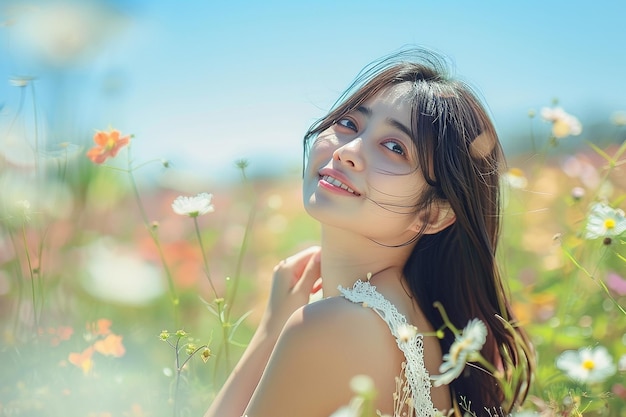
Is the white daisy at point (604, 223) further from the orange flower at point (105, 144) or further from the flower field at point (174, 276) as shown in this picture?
the orange flower at point (105, 144)

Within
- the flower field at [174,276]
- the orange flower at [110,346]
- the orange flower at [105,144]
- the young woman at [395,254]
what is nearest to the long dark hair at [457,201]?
the young woman at [395,254]

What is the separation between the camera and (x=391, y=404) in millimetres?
1440

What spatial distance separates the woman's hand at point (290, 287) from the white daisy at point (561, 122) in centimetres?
71

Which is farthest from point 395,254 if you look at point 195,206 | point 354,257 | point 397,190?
point 195,206

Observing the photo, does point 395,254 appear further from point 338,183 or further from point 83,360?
point 83,360

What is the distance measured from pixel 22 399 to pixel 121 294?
2.01 feet

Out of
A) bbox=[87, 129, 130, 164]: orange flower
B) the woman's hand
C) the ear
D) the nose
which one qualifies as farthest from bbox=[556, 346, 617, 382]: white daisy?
bbox=[87, 129, 130, 164]: orange flower

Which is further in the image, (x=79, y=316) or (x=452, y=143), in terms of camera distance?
(x=79, y=316)

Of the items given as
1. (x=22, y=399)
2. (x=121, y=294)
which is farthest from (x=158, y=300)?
(x=22, y=399)

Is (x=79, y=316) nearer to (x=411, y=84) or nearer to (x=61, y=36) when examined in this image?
(x=61, y=36)

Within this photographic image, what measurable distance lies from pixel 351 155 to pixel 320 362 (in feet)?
1.28

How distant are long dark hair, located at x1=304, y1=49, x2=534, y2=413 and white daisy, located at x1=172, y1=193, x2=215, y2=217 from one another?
274mm

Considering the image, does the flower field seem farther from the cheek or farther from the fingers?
the cheek

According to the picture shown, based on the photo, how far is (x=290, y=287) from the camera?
6.19 ft
